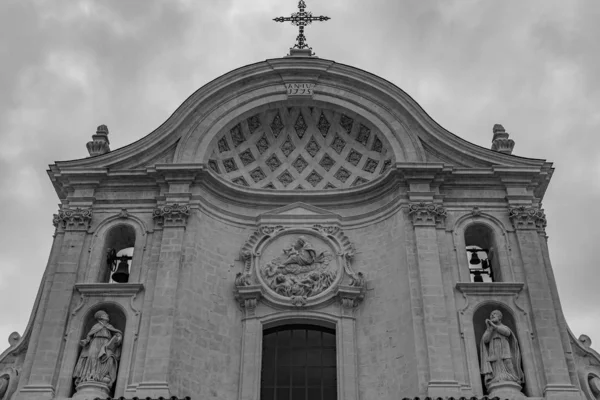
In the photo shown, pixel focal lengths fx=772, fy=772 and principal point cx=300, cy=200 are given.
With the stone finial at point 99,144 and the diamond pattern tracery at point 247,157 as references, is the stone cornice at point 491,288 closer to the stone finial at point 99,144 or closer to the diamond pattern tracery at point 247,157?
the diamond pattern tracery at point 247,157

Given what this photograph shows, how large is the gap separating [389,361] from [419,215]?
410 cm

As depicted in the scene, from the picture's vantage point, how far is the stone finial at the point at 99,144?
23219 mm

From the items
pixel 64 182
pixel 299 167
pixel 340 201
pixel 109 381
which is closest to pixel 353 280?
pixel 340 201

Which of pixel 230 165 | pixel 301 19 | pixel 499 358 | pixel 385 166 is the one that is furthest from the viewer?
pixel 301 19

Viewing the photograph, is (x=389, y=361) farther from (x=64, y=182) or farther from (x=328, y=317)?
(x=64, y=182)

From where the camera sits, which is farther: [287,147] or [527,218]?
[287,147]

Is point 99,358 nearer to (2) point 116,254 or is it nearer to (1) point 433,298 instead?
(2) point 116,254

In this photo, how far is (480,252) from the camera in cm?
2233

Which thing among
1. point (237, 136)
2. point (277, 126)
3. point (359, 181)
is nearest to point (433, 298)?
point (359, 181)

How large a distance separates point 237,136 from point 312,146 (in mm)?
2400

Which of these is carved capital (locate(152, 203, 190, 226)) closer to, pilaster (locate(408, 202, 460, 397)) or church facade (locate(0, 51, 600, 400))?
church facade (locate(0, 51, 600, 400))

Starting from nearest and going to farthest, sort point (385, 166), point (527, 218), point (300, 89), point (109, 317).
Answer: point (109, 317) < point (527, 218) < point (385, 166) < point (300, 89)

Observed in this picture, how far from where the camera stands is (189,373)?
18.9m

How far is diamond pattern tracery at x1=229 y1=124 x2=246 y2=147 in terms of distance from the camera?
931 inches
